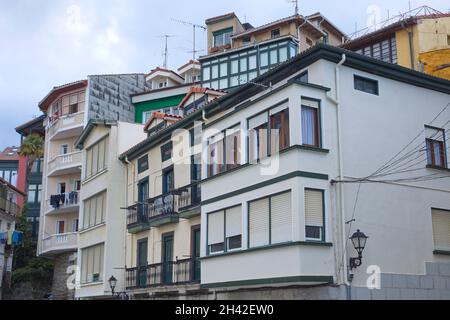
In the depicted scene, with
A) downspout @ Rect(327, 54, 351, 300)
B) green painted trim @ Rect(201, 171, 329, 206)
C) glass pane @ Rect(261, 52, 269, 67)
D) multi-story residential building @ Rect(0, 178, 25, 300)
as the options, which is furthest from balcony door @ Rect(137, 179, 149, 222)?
multi-story residential building @ Rect(0, 178, 25, 300)

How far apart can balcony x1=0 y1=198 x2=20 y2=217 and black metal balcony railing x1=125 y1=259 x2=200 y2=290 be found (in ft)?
75.4

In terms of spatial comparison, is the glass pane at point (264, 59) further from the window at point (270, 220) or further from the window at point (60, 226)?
the window at point (270, 220)

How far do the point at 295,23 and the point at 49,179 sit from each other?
2002cm

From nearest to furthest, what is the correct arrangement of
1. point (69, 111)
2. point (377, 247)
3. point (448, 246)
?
point (377, 247)
point (448, 246)
point (69, 111)

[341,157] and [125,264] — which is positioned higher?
[341,157]

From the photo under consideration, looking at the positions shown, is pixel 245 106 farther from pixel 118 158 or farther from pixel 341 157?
pixel 118 158

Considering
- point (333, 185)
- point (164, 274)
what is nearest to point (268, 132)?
point (333, 185)

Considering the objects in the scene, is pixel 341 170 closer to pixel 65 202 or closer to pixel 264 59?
pixel 264 59

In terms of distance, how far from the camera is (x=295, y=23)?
45.2m

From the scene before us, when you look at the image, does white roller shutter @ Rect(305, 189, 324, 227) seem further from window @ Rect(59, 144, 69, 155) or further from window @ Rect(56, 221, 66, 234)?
window @ Rect(59, 144, 69, 155)

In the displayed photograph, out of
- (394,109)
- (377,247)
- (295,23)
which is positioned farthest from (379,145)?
(295,23)

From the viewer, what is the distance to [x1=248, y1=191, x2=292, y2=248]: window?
707 inches
